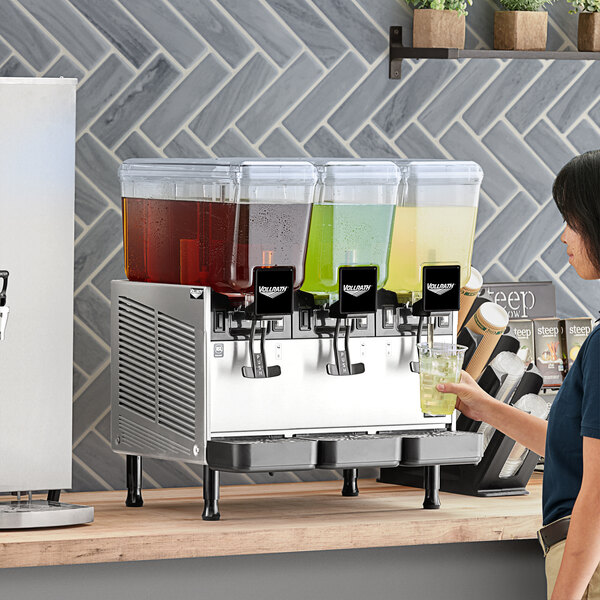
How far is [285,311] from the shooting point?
2.66 metres

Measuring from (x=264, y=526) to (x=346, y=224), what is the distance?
2.29 ft

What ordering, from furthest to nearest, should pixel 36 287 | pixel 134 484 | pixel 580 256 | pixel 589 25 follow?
pixel 589 25 < pixel 134 484 < pixel 36 287 < pixel 580 256

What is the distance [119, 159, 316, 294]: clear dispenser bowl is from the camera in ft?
8.78

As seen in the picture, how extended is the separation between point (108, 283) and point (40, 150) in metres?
0.71

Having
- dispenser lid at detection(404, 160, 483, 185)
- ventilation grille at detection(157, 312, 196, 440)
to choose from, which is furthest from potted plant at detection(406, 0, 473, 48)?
ventilation grille at detection(157, 312, 196, 440)

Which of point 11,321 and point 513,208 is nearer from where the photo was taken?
point 11,321

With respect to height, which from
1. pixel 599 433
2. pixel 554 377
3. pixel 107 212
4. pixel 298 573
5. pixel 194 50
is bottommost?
pixel 298 573

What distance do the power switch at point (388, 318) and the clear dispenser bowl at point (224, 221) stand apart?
25 cm

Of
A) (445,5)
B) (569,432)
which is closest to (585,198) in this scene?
(569,432)

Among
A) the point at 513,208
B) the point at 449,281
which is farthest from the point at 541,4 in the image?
the point at 449,281

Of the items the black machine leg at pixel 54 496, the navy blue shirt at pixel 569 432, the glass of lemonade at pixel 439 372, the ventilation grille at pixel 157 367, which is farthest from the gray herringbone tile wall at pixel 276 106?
the navy blue shirt at pixel 569 432

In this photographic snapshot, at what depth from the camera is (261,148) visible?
11.1 feet

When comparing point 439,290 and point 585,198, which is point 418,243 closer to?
point 439,290

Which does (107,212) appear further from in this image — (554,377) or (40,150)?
(554,377)
